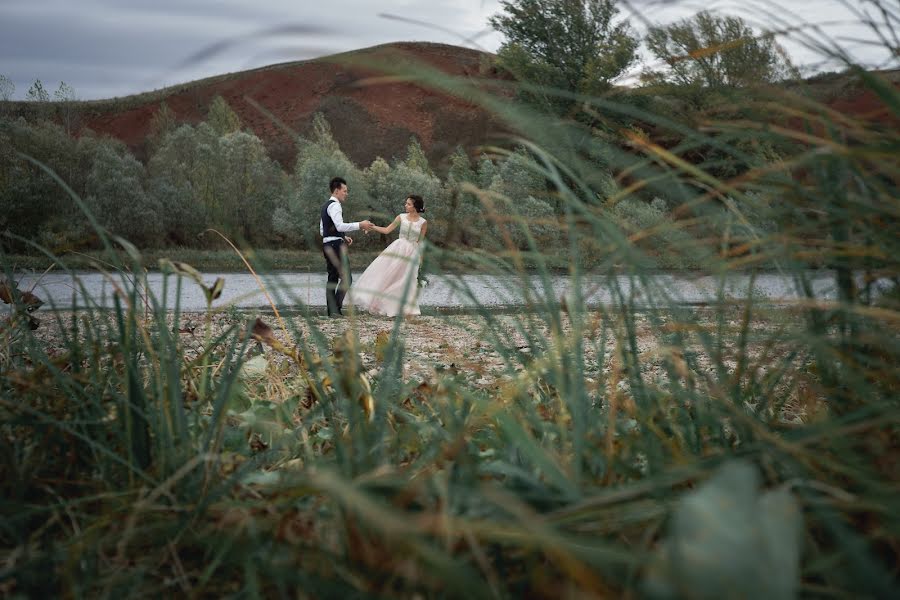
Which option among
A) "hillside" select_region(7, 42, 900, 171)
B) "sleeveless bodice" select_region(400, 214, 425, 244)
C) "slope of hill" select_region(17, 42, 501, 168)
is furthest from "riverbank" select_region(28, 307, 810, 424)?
"slope of hill" select_region(17, 42, 501, 168)

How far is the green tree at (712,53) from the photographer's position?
1.20 metres

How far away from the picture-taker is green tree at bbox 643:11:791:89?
3.95 ft

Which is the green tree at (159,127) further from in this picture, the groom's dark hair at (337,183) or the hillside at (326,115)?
the groom's dark hair at (337,183)

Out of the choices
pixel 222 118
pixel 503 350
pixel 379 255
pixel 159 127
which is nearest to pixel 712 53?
pixel 503 350

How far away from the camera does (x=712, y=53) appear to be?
122 centimetres

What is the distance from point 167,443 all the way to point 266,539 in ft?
1.06

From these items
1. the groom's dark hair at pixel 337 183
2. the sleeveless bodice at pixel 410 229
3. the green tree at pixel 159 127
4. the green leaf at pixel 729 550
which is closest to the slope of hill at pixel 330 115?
the green tree at pixel 159 127

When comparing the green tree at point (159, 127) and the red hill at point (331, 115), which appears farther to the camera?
the red hill at point (331, 115)

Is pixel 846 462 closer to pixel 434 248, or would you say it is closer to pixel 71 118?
pixel 434 248

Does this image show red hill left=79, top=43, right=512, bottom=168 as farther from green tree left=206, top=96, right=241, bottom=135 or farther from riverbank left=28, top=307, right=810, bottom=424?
riverbank left=28, top=307, right=810, bottom=424

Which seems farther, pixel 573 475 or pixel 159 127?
pixel 159 127

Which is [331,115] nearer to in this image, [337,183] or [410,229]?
[410,229]

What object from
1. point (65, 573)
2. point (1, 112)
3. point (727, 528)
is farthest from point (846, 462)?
point (1, 112)

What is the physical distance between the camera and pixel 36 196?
2694 cm
